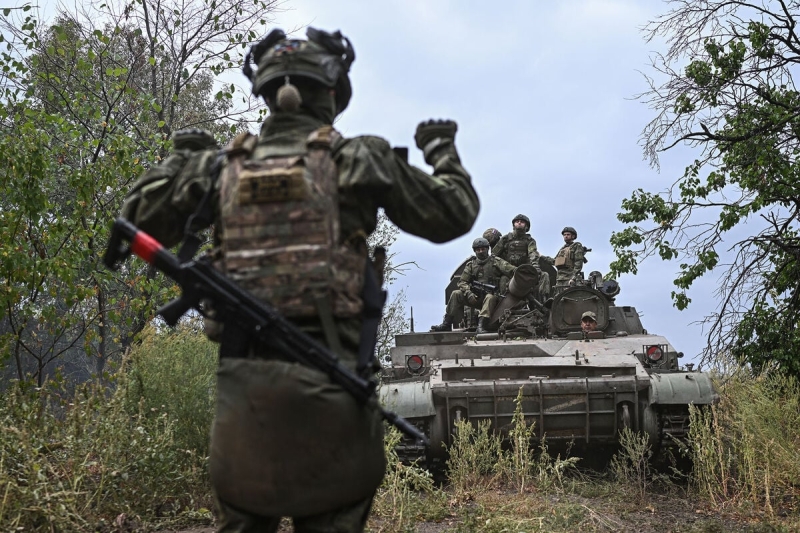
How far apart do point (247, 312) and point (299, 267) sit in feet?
0.67

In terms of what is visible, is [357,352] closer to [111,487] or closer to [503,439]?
[111,487]

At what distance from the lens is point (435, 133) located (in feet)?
10.1

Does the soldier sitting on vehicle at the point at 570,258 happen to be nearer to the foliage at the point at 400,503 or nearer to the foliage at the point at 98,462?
the foliage at the point at 400,503

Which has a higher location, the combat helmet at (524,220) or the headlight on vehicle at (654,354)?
the combat helmet at (524,220)

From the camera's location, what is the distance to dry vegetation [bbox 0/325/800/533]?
5.32 m

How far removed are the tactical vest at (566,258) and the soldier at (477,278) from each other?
9.46ft

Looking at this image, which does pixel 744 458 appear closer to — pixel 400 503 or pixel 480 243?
pixel 400 503

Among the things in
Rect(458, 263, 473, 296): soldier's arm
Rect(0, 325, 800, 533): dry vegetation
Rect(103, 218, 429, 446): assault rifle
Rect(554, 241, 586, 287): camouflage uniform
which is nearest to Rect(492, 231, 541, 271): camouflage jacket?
Rect(458, 263, 473, 296): soldier's arm

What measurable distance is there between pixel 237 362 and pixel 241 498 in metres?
0.40

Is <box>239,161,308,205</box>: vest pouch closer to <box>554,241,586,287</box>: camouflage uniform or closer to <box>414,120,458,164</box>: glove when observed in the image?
<box>414,120,458,164</box>: glove

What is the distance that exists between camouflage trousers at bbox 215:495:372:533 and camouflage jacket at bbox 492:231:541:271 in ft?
28.3

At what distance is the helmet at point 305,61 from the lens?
2.91 m

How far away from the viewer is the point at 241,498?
260 cm

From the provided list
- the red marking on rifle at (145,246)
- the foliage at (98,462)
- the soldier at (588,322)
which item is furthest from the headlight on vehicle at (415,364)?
the red marking on rifle at (145,246)
